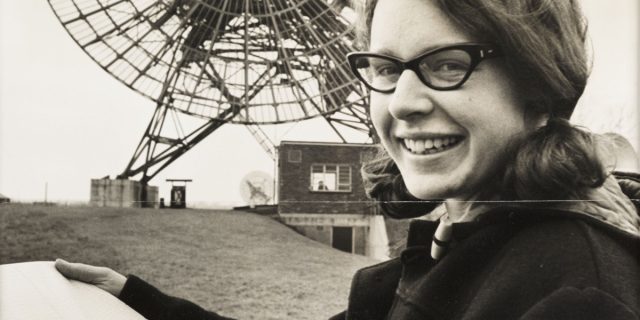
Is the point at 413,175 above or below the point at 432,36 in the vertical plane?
below

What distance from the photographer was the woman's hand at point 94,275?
149 centimetres

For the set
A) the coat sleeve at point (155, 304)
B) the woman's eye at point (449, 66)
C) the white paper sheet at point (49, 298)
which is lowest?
the coat sleeve at point (155, 304)

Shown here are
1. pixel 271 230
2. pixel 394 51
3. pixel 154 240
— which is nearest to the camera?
pixel 394 51

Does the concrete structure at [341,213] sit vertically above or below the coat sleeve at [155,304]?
above

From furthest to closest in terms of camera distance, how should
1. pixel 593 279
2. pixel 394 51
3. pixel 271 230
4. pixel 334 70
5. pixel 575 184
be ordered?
pixel 334 70
pixel 271 230
pixel 394 51
pixel 575 184
pixel 593 279

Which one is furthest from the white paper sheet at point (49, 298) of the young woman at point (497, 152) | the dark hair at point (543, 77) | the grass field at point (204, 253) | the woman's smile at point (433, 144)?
the dark hair at point (543, 77)

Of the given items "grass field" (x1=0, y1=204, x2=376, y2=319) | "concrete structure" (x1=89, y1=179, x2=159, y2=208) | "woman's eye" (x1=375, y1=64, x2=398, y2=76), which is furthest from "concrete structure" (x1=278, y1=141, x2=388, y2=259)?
"woman's eye" (x1=375, y1=64, x2=398, y2=76)

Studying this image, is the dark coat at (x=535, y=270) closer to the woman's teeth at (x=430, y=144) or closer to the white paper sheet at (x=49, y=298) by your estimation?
the woman's teeth at (x=430, y=144)

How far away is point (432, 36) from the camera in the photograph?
38.6 inches

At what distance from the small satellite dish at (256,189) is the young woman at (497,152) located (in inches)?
56.4

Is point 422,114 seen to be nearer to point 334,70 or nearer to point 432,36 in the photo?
point 432,36

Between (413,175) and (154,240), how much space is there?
1443 millimetres

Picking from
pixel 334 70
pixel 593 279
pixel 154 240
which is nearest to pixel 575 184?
pixel 593 279

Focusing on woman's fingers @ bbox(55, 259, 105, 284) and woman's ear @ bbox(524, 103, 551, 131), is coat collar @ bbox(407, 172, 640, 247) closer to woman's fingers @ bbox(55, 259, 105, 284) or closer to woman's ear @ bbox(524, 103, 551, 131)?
woman's ear @ bbox(524, 103, 551, 131)
